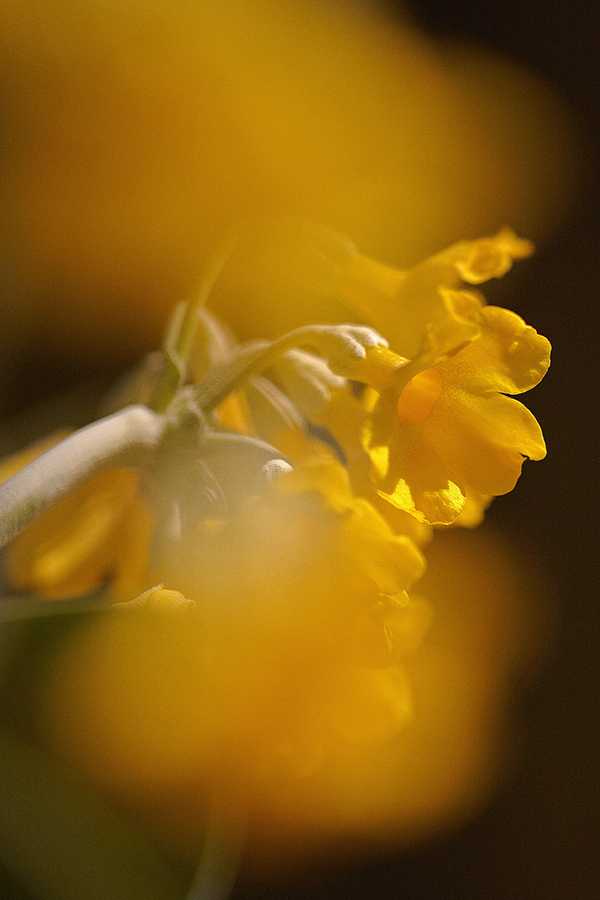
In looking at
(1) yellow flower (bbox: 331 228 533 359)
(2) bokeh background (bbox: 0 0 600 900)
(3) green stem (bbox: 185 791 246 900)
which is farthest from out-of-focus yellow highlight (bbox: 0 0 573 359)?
(3) green stem (bbox: 185 791 246 900)

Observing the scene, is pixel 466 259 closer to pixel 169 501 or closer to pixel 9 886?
pixel 169 501

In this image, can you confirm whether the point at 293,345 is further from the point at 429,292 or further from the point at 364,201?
the point at 364,201

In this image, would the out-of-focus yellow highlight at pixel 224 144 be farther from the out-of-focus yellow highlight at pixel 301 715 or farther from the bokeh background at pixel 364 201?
the out-of-focus yellow highlight at pixel 301 715

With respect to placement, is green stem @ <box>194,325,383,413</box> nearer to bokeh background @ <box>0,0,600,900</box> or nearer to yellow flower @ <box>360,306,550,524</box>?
yellow flower @ <box>360,306,550,524</box>

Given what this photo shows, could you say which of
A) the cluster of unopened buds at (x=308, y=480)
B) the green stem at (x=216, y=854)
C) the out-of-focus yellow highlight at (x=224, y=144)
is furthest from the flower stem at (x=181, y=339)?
the green stem at (x=216, y=854)

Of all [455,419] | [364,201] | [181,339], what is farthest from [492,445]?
[364,201]

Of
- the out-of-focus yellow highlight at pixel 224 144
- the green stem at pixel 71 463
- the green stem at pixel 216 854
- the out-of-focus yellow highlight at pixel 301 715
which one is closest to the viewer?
the green stem at pixel 71 463
